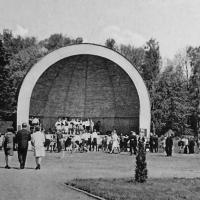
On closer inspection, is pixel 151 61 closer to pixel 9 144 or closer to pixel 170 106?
pixel 170 106

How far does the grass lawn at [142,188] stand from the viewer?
10531mm

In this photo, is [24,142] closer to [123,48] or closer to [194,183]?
[194,183]

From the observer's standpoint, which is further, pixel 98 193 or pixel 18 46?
pixel 18 46

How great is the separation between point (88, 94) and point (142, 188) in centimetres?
2639

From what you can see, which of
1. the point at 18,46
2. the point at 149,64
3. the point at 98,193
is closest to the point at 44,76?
the point at 98,193

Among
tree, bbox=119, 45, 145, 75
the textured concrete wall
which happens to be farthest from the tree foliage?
the textured concrete wall

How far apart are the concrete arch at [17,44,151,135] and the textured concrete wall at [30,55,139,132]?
1.18m

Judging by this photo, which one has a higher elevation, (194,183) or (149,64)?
(149,64)

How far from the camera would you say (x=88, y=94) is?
3794 centimetres

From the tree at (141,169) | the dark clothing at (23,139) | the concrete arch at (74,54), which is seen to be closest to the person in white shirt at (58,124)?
the concrete arch at (74,54)

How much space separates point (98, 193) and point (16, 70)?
4754cm

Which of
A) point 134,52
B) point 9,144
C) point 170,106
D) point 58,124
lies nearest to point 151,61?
point 134,52

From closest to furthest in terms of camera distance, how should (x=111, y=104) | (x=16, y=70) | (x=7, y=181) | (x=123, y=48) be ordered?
(x=7, y=181), (x=111, y=104), (x=16, y=70), (x=123, y=48)

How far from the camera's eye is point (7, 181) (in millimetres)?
12391
